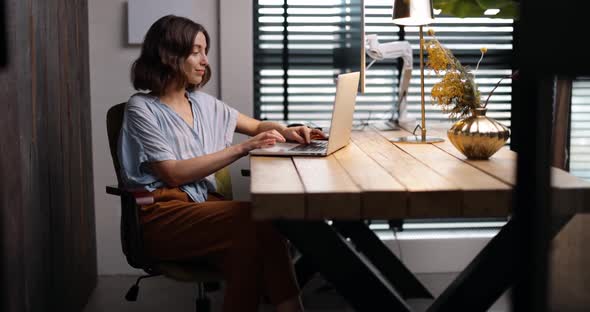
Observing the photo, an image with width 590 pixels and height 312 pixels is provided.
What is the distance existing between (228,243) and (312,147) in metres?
0.52

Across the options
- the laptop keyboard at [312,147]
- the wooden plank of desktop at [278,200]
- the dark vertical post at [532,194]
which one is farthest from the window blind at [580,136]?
the laptop keyboard at [312,147]

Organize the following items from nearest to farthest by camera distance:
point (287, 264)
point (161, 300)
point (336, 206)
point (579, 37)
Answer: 1. point (579, 37)
2. point (336, 206)
3. point (287, 264)
4. point (161, 300)

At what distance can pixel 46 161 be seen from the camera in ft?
10.1

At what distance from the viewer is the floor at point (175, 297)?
3.73m

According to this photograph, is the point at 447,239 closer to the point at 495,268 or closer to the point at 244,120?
the point at 244,120

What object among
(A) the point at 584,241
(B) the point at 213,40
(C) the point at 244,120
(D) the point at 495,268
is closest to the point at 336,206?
(D) the point at 495,268

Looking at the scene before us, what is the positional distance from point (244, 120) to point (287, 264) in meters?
1.12

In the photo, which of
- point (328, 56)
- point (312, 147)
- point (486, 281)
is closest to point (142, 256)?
point (312, 147)

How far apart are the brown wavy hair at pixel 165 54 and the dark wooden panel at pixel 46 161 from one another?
0.40 m

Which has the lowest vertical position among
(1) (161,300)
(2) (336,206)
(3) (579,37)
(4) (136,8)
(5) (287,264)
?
(1) (161,300)

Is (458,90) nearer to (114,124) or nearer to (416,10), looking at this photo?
(416,10)

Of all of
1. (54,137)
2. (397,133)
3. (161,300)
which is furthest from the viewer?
(161,300)

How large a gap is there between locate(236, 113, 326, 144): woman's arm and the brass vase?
2.16ft

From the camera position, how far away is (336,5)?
4.29m
